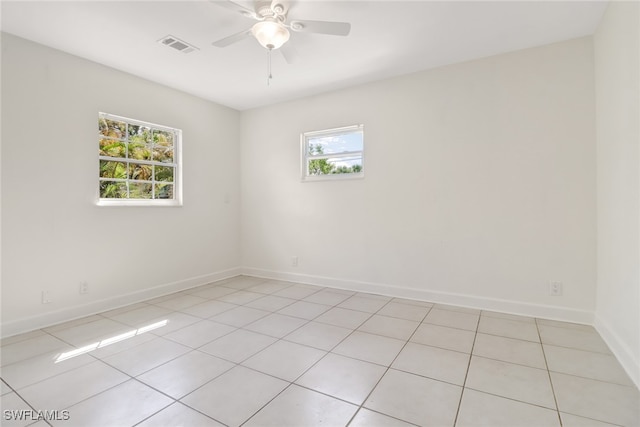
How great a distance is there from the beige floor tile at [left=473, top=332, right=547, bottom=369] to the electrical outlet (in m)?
0.78

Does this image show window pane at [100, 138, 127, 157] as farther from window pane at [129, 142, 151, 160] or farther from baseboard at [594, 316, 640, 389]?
baseboard at [594, 316, 640, 389]

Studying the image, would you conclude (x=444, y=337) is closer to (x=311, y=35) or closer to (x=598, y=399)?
(x=598, y=399)

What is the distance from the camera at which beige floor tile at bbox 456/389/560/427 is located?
1525mm

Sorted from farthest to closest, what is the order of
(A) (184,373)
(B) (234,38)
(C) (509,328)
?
(C) (509,328) < (B) (234,38) < (A) (184,373)

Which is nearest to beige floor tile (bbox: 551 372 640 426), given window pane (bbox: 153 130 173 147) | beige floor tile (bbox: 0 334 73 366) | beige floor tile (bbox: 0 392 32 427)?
beige floor tile (bbox: 0 392 32 427)

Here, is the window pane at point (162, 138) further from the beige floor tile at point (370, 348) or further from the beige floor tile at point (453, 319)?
the beige floor tile at point (453, 319)

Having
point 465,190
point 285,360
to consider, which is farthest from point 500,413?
point 465,190

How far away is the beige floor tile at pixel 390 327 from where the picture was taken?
104 inches

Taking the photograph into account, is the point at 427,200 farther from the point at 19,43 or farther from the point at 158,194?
the point at 19,43

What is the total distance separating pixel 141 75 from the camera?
3.58 m

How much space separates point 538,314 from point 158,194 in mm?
4550

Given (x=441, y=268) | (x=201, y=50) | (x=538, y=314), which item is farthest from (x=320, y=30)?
(x=538, y=314)

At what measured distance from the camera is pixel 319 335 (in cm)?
262

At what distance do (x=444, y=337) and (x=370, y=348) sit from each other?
2.25ft
